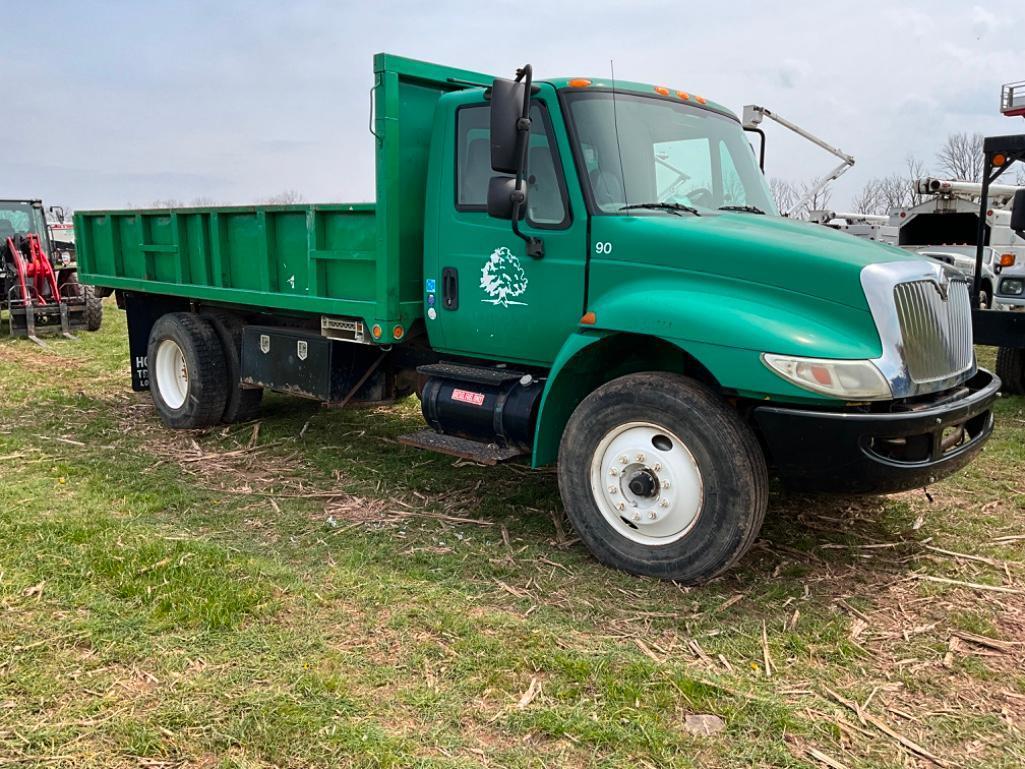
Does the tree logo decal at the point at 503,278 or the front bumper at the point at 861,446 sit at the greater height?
the tree logo decal at the point at 503,278

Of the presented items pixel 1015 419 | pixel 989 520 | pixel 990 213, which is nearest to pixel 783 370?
pixel 989 520

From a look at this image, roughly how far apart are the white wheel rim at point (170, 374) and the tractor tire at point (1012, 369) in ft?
26.7

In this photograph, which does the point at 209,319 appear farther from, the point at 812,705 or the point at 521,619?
the point at 812,705

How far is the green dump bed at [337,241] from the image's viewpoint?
211 inches

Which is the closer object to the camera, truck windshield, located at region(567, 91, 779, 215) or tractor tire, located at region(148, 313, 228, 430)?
truck windshield, located at region(567, 91, 779, 215)

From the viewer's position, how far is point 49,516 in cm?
513

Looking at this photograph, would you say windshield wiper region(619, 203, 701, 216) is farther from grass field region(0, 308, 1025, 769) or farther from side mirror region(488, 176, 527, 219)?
grass field region(0, 308, 1025, 769)

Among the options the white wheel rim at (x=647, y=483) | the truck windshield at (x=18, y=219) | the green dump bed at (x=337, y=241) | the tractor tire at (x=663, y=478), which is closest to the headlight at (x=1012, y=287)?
the green dump bed at (x=337, y=241)

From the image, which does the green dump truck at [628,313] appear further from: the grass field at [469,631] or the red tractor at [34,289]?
the red tractor at [34,289]

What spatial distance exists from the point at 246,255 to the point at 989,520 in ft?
18.3

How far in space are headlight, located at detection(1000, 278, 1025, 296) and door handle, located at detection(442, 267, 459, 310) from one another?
6.45m

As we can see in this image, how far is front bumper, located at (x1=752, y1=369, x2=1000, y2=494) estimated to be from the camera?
12.5 ft

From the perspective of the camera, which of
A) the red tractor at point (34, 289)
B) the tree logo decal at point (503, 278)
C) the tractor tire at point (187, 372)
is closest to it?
the tree logo decal at point (503, 278)

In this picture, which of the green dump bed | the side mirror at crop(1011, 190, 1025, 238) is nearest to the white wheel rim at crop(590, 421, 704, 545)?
the green dump bed
